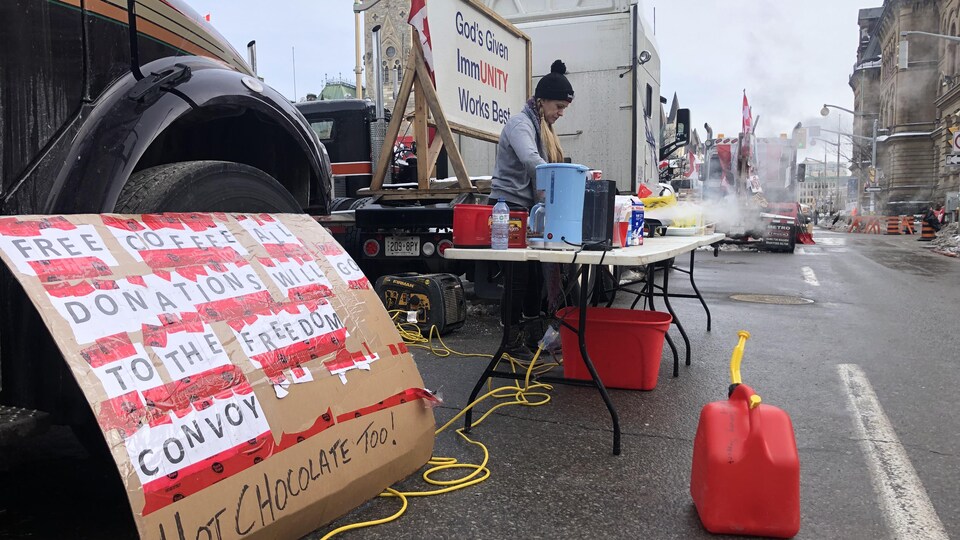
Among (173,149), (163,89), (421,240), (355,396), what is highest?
(163,89)

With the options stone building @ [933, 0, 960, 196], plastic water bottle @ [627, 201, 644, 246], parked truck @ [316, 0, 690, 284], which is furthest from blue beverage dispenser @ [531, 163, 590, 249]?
stone building @ [933, 0, 960, 196]

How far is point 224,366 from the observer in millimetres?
2123

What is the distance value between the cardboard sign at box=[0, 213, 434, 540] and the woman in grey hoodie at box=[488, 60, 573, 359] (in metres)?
1.89

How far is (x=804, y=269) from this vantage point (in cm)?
1294

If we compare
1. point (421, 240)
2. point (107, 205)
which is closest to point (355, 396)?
point (107, 205)

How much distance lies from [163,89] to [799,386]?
417cm

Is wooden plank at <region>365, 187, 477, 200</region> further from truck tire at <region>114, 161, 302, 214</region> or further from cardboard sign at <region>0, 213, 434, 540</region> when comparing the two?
cardboard sign at <region>0, 213, 434, 540</region>

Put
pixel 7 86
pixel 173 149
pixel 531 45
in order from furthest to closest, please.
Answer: pixel 531 45 < pixel 173 149 < pixel 7 86

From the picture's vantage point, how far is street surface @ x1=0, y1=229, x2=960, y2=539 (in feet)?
8.16

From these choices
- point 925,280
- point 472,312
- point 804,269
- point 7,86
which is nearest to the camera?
point 7,86

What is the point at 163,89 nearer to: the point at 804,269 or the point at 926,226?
the point at 804,269

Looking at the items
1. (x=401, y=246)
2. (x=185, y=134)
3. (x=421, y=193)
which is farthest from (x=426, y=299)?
(x=185, y=134)

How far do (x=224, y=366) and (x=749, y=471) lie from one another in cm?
184

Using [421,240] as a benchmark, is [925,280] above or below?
below
